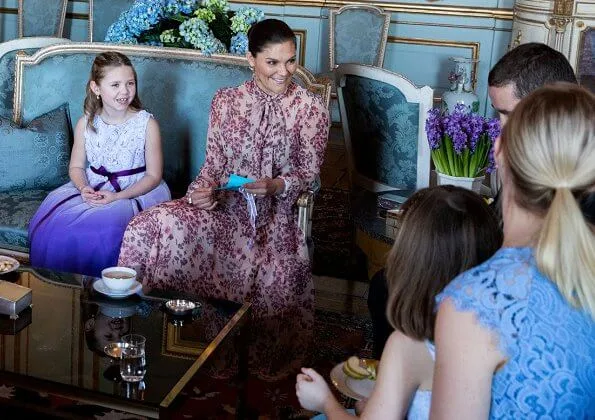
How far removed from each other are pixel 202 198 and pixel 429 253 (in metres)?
1.84

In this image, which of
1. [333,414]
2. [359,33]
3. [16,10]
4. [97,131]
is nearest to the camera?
[333,414]

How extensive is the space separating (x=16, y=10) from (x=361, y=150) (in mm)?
4991

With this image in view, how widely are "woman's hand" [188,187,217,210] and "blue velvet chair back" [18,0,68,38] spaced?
4616mm

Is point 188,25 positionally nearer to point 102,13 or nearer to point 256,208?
point 256,208

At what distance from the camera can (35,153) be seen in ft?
12.5

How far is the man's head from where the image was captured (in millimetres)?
2561

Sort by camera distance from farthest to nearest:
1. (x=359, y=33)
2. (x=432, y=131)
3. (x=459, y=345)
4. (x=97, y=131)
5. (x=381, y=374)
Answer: (x=359, y=33), (x=97, y=131), (x=432, y=131), (x=381, y=374), (x=459, y=345)

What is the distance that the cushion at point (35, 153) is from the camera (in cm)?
378

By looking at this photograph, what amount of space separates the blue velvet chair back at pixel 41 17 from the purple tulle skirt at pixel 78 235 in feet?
14.3

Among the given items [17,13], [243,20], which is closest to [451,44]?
[243,20]

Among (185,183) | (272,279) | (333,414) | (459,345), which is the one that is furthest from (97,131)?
(459,345)

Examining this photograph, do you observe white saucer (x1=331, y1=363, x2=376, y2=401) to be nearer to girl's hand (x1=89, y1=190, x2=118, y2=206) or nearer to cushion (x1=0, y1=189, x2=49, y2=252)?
girl's hand (x1=89, y1=190, x2=118, y2=206)

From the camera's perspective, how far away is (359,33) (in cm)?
700

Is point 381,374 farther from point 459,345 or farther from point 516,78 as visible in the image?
point 516,78
